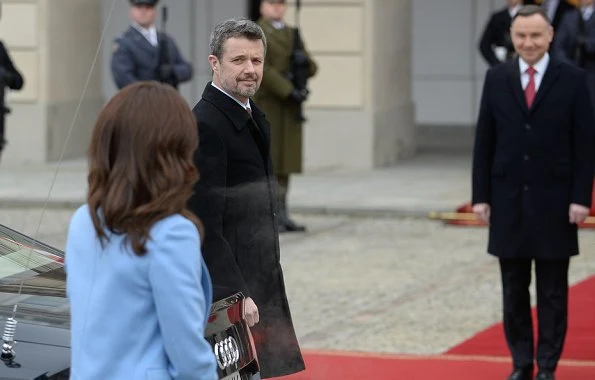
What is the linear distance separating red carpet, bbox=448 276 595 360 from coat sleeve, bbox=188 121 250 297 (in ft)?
10.2

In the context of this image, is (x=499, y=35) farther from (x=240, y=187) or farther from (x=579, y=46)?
(x=240, y=187)

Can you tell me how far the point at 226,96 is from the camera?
489 cm

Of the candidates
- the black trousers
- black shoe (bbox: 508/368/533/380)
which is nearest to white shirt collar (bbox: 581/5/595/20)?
the black trousers

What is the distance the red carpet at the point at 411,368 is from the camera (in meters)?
7.12

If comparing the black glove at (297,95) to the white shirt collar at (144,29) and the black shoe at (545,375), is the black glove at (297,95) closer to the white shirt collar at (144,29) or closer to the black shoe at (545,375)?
the white shirt collar at (144,29)

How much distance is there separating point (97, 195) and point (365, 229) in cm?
896

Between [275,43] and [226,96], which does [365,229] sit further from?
[226,96]

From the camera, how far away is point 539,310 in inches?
270

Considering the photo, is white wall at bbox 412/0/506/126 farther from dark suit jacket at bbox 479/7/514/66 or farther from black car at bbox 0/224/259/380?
black car at bbox 0/224/259/380

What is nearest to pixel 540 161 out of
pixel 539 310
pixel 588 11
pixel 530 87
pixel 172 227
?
pixel 530 87

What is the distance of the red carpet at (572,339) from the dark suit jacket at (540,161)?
97cm

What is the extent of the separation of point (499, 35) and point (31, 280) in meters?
10.5

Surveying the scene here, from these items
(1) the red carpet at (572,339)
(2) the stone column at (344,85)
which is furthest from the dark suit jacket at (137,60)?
(1) the red carpet at (572,339)

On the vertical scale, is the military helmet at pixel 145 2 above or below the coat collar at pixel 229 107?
above
